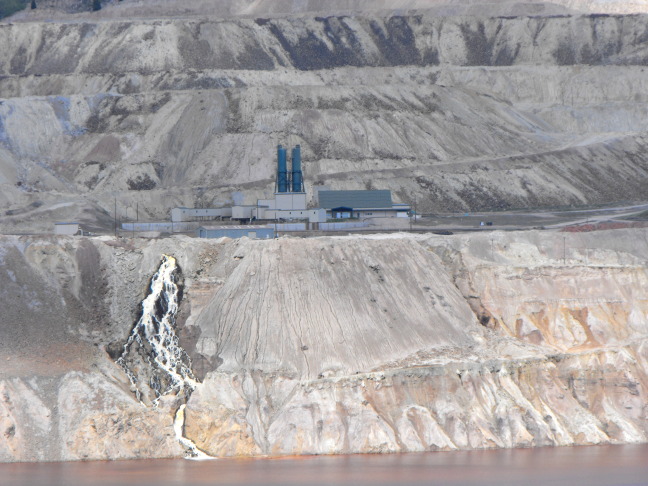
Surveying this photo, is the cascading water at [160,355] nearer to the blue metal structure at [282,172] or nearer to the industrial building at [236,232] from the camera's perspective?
the industrial building at [236,232]

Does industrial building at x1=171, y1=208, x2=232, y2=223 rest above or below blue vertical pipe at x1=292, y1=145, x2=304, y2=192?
below

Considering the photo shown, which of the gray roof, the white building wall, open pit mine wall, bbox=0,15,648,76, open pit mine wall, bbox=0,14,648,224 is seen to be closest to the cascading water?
the white building wall

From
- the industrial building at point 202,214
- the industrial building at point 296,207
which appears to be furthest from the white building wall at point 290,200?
the industrial building at point 202,214

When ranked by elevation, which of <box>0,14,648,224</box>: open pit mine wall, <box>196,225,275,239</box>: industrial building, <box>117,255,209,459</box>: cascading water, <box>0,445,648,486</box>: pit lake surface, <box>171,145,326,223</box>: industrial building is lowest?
<box>0,445,648,486</box>: pit lake surface

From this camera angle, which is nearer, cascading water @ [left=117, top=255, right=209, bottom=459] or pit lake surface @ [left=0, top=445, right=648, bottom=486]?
pit lake surface @ [left=0, top=445, right=648, bottom=486]

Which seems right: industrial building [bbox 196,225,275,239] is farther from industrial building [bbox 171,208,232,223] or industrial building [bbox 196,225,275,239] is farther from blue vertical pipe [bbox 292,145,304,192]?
industrial building [bbox 171,208,232,223]

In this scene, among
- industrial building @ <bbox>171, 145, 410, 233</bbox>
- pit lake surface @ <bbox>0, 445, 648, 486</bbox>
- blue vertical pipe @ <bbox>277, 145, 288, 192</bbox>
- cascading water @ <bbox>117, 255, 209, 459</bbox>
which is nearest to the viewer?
pit lake surface @ <bbox>0, 445, 648, 486</bbox>

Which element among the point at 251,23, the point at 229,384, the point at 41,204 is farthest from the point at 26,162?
the point at 229,384

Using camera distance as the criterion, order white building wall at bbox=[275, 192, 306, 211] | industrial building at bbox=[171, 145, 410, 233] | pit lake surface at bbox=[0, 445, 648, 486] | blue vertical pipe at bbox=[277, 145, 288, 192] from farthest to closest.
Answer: white building wall at bbox=[275, 192, 306, 211]
blue vertical pipe at bbox=[277, 145, 288, 192]
industrial building at bbox=[171, 145, 410, 233]
pit lake surface at bbox=[0, 445, 648, 486]
